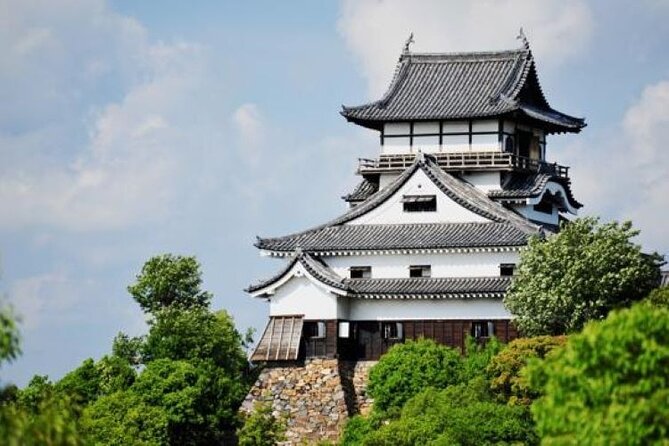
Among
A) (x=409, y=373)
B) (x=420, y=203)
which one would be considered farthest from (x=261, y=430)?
(x=420, y=203)

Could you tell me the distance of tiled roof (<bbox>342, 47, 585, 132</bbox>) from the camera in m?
67.2

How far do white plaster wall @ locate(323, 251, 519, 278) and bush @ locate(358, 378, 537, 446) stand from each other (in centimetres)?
821

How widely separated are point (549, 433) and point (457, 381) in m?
26.9

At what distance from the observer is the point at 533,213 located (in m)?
67.6

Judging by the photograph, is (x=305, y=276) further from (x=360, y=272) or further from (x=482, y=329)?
(x=482, y=329)

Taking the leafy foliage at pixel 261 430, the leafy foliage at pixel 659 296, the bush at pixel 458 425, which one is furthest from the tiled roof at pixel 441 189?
the bush at pixel 458 425

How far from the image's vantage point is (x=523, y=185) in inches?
2640

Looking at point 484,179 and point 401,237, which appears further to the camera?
point 484,179

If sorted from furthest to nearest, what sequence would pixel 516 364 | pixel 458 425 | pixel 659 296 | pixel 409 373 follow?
pixel 409 373 → pixel 516 364 → pixel 659 296 → pixel 458 425

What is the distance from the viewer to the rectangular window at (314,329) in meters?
62.6

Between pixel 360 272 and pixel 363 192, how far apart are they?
615 centimetres

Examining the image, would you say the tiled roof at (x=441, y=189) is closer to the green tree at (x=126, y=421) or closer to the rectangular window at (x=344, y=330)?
the rectangular window at (x=344, y=330)

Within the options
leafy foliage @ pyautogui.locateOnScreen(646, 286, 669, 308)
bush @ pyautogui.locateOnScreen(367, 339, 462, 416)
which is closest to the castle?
bush @ pyautogui.locateOnScreen(367, 339, 462, 416)

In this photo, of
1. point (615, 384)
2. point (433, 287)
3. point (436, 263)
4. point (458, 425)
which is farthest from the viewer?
point (436, 263)
